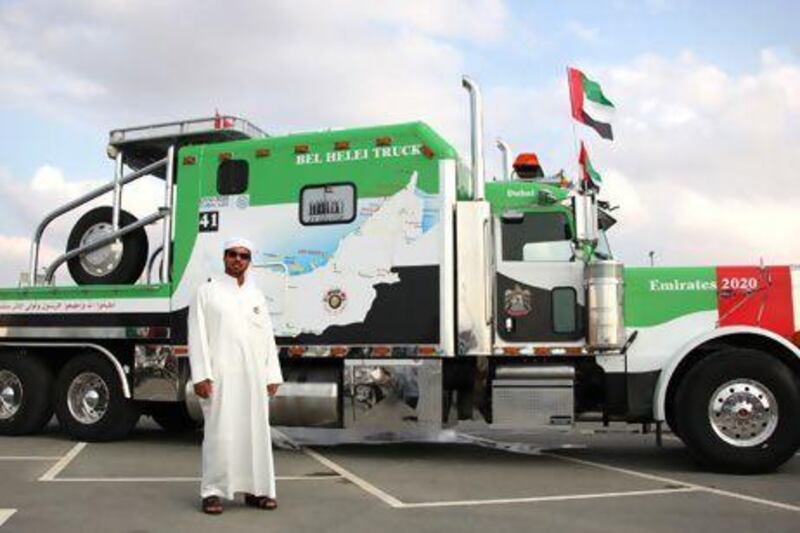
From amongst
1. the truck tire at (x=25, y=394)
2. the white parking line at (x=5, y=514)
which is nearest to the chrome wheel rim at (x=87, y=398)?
the truck tire at (x=25, y=394)

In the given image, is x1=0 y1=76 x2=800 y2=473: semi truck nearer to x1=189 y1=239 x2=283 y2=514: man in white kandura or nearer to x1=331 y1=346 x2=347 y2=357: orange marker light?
x1=331 y1=346 x2=347 y2=357: orange marker light

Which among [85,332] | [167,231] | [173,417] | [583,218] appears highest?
[167,231]

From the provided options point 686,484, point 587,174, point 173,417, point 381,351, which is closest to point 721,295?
point 686,484

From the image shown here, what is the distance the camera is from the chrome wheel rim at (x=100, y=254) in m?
11.0

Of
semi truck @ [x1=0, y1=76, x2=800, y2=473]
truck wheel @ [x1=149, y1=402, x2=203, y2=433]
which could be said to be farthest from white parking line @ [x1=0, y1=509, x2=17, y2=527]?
truck wheel @ [x1=149, y1=402, x2=203, y2=433]

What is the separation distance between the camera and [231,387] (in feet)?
20.9

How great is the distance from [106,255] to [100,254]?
10 cm

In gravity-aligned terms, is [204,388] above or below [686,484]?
above

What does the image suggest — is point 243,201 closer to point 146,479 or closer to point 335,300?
point 335,300

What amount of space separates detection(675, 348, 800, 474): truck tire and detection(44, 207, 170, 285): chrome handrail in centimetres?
609

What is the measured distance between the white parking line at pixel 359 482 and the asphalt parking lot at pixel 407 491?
0.04 ft

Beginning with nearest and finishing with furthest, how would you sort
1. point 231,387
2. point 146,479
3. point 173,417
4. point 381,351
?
1. point 231,387
2. point 146,479
3. point 381,351
4. point 173,417

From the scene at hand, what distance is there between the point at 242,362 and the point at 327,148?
149 inches

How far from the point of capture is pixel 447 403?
9.37 metres
